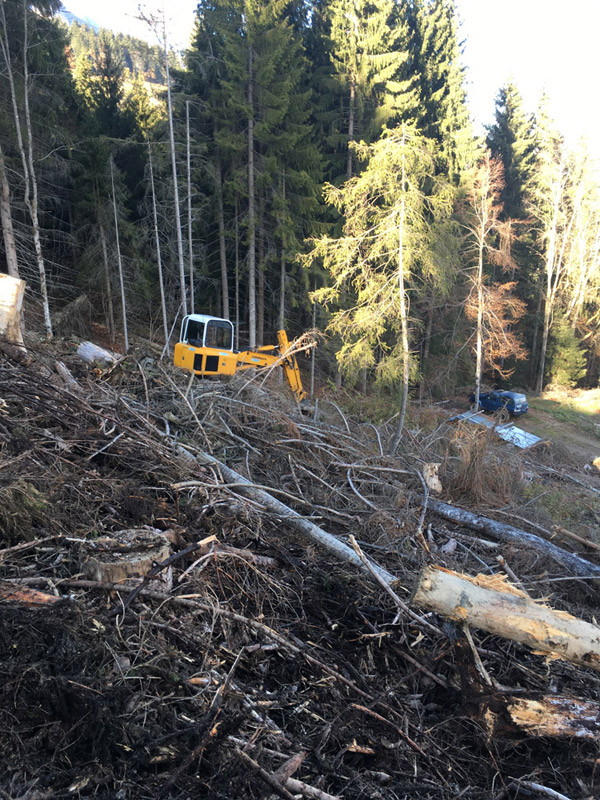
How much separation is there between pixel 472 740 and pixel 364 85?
24.9m

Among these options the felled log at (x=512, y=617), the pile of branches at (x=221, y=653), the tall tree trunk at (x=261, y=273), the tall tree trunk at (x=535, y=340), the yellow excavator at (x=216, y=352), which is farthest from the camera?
the tall tree trunk at (x=535, y=340)

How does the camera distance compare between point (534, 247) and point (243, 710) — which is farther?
point (534, 247)

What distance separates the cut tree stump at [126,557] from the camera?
9.78 ft

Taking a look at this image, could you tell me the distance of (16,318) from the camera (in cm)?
604

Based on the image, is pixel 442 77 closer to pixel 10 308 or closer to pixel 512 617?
A: pixel 10 308

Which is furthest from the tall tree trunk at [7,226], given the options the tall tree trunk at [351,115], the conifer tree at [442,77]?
the conifer tree at [442,77]

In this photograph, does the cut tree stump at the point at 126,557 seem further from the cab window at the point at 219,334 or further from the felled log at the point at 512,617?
the cab window at the point at 219,334

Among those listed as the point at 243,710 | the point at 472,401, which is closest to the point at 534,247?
the point at 472,401

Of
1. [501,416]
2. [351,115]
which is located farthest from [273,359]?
[351,115]

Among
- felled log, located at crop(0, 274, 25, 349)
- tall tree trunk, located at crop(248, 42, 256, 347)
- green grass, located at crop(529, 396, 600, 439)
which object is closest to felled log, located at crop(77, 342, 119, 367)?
felled log, located at crop(0, 274, 25, 349)

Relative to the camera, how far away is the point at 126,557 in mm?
3094

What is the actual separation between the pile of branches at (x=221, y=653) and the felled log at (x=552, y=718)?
2.1 inches

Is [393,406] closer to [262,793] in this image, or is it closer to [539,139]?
[262,793]

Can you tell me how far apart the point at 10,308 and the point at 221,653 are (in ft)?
16.1
